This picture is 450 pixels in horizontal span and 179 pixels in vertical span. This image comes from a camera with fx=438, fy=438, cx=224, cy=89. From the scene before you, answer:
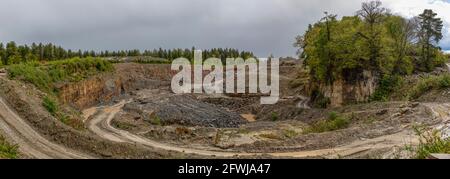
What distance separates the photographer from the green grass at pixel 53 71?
42125 mm

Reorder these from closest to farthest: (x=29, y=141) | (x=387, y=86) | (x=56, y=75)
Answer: (x=29, y=141), (x=387, y=86), (x=56, y=75)

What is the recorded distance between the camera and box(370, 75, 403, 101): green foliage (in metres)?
44.7

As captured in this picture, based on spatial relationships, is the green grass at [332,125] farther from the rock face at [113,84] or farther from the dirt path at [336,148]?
the rock face at [113,84]

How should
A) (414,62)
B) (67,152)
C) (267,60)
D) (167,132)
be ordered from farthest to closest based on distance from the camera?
A: (267,60), (414,62), (167,132), (67,152)

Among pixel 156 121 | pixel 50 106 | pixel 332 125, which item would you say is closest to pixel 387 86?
pixel 332 125

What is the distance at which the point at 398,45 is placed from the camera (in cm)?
4853

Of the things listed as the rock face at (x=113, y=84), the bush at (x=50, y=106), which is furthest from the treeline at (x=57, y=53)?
the bush at (x=50, y=106)

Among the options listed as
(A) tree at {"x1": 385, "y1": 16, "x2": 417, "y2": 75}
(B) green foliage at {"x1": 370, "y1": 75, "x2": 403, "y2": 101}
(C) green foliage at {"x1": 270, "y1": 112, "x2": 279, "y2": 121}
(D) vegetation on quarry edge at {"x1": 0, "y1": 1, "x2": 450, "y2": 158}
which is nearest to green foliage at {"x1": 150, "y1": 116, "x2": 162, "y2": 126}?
(D) vegetation on quarry edge at {"x1": 0, "y1": 1, "x2": 450, "y2": 158}

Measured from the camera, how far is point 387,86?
45.1 metres

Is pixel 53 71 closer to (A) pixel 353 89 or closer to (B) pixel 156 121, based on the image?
(B) pixel 156 121

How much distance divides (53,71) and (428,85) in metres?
39.7

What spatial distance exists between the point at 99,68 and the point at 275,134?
1700 inches
